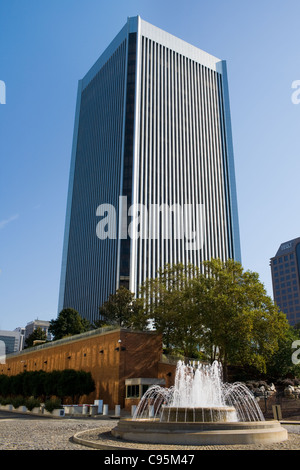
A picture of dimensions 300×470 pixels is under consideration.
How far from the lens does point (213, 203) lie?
100 m

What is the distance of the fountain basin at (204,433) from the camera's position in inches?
488

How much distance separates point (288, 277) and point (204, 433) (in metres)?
153

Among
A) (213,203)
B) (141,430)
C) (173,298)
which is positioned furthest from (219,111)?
(141,430)

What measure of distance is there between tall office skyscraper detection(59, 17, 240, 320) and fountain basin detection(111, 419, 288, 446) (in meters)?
68.0

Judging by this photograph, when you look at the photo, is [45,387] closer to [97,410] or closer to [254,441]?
[97,410]

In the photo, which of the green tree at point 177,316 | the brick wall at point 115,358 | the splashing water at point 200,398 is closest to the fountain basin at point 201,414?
the splashing water at point 200,398

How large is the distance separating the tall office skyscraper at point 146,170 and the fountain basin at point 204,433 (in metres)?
68.0

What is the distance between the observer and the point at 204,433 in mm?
12477

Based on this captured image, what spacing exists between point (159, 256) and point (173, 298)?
1975 inches

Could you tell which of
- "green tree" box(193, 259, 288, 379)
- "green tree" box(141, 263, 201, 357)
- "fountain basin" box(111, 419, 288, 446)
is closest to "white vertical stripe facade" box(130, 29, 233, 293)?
"green tree" box(141, 263, 201, 357)

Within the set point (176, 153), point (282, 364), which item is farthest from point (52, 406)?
point (176, 153)

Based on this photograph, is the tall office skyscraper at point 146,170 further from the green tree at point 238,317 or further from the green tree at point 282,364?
the green tree at point 238,317

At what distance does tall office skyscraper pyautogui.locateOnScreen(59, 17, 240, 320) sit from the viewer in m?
87.4

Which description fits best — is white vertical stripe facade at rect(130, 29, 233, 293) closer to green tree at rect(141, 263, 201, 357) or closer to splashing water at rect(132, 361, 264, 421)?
green tree at rect(141, 263, 201, 357)
